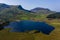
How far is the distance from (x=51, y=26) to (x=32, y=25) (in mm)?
4118

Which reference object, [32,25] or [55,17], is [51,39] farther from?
[55,17]

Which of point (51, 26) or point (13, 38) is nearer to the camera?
point (13, 38)

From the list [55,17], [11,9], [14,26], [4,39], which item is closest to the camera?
[4,39]

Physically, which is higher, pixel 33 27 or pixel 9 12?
pixel 33 27

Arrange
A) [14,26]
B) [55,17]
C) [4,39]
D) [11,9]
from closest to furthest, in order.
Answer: [4,39]
[14,26]
[55,17]
[11,9]

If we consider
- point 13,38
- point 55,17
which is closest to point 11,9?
point 55,17

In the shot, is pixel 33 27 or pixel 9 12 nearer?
pixel 33 27

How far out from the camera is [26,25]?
28.2 m

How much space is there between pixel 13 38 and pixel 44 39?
16.0 ft

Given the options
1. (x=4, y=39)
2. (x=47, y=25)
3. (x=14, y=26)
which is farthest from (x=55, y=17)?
(x=4, y=39)

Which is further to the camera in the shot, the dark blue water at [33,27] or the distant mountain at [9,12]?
the distant mountain at [9,12]

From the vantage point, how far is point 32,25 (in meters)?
27.6

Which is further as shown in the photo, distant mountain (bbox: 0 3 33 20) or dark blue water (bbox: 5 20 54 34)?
distant mountain (bbox: 0 3 33 20)

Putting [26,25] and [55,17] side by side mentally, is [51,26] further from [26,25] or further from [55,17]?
[55,17]
